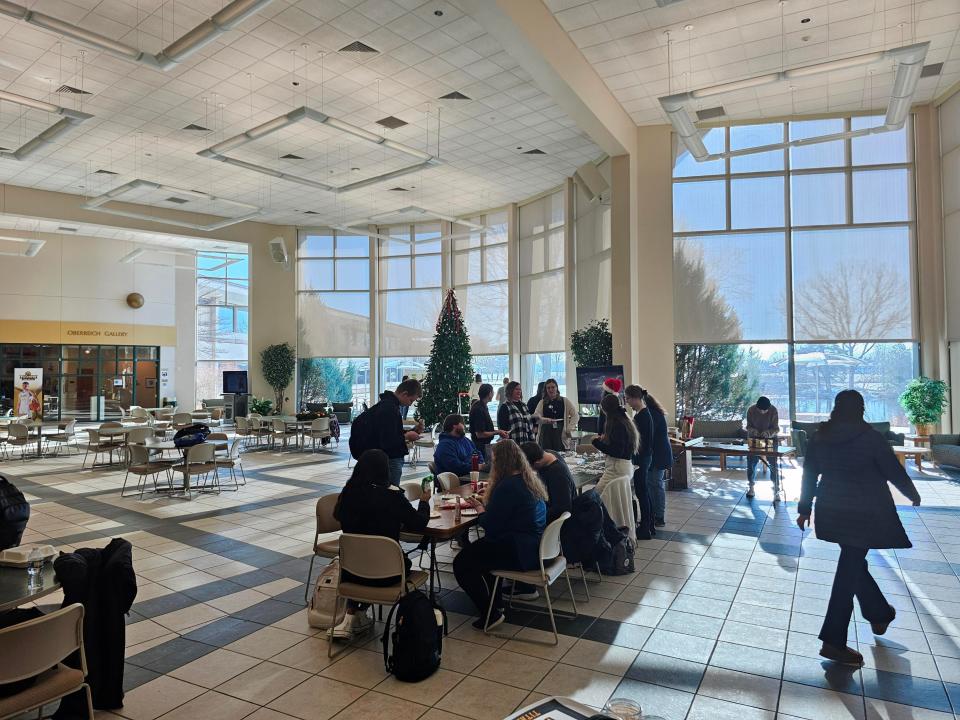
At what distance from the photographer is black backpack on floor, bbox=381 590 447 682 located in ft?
11.2

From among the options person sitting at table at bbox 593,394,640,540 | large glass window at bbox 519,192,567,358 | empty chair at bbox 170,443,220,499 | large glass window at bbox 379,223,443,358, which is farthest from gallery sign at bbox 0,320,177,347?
person sitting at table at bbox 593,394,640,540

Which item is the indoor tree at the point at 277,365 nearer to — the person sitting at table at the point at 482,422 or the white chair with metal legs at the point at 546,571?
the person sitting at table at the point at 482,422

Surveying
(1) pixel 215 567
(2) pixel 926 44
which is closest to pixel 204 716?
(1) pixel 215 567

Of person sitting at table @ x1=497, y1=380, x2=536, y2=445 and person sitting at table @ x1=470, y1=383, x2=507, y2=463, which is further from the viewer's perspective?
person sitting at table @ x1=470, y1=383, x2=507, y2=463

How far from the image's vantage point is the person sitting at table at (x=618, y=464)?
5.57 meters

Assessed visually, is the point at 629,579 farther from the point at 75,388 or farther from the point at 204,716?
the point at 75,388

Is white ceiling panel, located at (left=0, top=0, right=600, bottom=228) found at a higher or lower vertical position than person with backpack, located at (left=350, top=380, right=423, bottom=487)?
higher

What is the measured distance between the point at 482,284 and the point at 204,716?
15.5 metres

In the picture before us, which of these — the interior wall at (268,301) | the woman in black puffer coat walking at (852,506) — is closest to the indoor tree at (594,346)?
the woman in black puffer coat walking at (852,506)

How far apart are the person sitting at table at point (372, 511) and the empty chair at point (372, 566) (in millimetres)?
79

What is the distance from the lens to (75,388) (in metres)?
19.3

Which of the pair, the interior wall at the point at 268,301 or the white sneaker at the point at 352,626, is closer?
the white sneaker at the point at 352,626

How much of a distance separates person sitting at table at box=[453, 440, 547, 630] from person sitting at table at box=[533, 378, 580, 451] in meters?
4.18

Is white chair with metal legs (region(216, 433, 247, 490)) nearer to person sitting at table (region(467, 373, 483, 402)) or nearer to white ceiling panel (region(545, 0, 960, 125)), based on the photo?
person sitting at table (region(467, 373, 483, 402))
